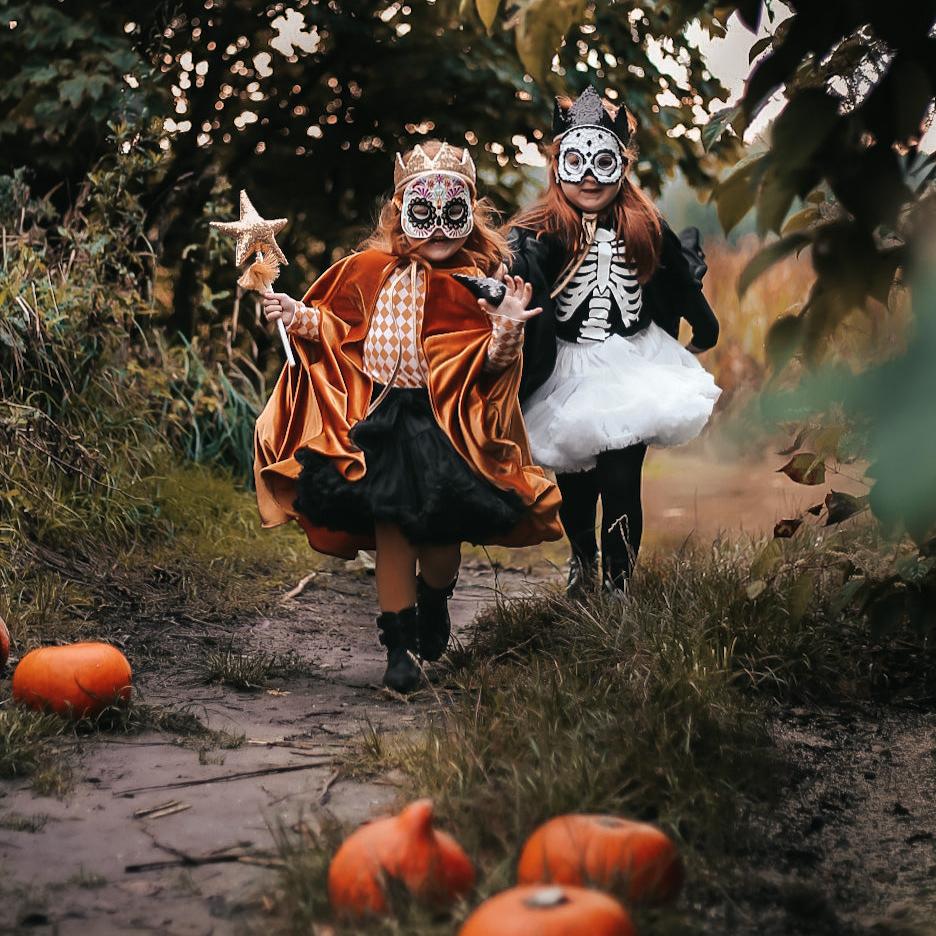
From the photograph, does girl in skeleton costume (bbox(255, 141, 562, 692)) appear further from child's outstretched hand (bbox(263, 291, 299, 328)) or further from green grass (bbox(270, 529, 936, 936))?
green grass (bbox(270, 529, 936, 936))

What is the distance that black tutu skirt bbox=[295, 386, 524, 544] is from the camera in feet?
12.5

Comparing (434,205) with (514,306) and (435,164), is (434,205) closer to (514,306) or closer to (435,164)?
(435,164)

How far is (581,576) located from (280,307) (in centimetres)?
138

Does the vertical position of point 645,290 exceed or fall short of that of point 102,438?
it exceeds it

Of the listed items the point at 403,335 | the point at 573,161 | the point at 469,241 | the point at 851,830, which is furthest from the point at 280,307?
the point at 851,830

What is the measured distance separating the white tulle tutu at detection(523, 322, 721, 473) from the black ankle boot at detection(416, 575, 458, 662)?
59cm

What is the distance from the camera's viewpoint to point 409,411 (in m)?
3.94

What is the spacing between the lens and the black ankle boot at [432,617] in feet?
13.6

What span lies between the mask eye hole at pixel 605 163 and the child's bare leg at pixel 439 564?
136cm

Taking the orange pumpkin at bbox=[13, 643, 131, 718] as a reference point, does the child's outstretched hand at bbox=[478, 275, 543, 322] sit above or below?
above

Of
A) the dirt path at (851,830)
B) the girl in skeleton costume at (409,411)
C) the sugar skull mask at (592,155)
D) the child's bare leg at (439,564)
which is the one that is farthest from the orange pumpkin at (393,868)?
the sugar skull mask at (592,155)

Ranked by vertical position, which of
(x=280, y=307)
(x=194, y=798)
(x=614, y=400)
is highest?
(x=280, y=307)

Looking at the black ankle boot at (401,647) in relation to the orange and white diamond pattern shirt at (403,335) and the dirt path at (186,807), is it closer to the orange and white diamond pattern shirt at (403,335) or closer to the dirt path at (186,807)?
the dirt path at (186,807)

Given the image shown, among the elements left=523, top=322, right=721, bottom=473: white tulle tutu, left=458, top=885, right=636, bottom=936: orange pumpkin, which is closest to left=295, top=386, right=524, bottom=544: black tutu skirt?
left=523, top=322, right=721, bottom=473: white tulle tutu
